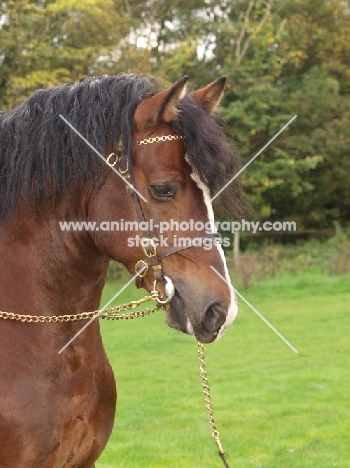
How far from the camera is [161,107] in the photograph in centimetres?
261

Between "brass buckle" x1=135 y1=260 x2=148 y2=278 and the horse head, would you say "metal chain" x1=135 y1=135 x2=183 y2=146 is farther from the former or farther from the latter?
"brass buckle" x1=135 y1=260 x2=148 y2=278

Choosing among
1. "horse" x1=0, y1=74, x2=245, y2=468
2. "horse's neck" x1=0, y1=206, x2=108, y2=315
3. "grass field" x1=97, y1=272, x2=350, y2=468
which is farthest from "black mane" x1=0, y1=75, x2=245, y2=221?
"grass field" x1=97, y1=272, x2=350, y2=468

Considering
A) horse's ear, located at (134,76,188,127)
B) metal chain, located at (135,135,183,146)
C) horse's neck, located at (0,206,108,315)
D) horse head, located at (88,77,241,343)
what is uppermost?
horse's ear, located at (134,76,188,127)

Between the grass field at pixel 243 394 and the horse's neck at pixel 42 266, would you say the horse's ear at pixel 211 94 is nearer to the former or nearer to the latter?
the horse's neck at pixel 42 266

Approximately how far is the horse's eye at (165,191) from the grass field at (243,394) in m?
0.86

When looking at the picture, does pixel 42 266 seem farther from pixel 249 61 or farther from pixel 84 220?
pixel 249 61

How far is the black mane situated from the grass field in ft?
3.01

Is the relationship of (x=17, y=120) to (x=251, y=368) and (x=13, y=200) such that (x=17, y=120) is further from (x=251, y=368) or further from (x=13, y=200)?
(x=251, y=368)

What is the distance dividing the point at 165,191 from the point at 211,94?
0.52 meters

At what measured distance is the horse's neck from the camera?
2.86 m

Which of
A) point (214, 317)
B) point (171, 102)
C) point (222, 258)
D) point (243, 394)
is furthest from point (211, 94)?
point (243, 394)

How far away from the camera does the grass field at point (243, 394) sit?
5645 mm

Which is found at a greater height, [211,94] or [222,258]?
[211,94]

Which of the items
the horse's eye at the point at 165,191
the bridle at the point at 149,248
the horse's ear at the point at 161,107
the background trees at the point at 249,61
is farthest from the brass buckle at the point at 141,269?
the background trees at the point at 249,61
